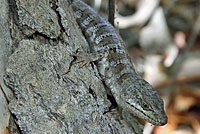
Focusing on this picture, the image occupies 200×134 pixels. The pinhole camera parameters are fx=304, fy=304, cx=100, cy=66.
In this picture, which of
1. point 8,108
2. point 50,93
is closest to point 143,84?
point 50,93

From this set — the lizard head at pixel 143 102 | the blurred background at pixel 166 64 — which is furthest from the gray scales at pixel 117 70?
the blurred background at pixel 166 64

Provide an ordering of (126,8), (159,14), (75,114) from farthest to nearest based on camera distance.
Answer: (126,8), (159,14), (75,114)

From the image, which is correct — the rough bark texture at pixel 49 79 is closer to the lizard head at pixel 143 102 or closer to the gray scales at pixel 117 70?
the gray scales at pixel 117 70

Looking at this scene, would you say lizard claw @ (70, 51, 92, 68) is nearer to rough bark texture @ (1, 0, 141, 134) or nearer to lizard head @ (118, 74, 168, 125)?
rough bark texture @ (1, 0, 141, 134)

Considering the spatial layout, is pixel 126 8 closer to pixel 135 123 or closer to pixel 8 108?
pixel 135 123

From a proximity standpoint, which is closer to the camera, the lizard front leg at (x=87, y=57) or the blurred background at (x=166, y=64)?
the lizard front leg at (x=87, y=57)

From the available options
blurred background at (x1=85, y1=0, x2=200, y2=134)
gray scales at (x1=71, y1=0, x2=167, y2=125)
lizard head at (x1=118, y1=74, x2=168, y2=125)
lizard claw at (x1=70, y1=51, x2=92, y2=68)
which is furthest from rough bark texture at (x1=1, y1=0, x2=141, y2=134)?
blurred background at (x1=85, y1=0, x2=200, y2=134)
